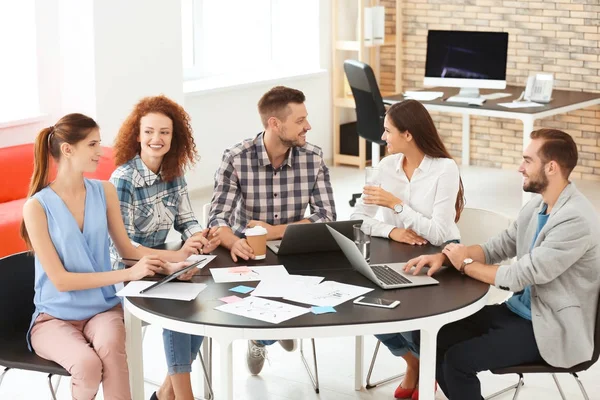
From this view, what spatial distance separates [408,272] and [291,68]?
553 centimetres

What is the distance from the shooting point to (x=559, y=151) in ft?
10.1

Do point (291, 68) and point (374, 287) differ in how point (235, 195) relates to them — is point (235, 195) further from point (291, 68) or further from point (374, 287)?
point (291, 68)

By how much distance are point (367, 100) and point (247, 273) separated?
390 cm

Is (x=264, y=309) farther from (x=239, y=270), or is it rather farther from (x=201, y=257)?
(x=201, y=257)

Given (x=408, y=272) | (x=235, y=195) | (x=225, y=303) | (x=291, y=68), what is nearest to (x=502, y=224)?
(x=408, y=272)

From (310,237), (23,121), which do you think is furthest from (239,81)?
(310,237)

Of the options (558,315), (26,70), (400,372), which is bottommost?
(400,372)

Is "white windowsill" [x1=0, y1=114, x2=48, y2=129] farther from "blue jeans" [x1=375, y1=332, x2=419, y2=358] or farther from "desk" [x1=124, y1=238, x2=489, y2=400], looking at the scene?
"blue jeans" [x1=375, y1=332, x2=419, y2=358]

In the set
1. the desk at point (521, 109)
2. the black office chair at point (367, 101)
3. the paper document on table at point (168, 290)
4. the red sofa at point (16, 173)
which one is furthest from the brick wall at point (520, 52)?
the paper document on table at point (168, 290)

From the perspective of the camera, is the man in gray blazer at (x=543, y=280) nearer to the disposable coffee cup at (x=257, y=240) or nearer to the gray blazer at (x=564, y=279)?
the gray blazer at (x=564, y=279)

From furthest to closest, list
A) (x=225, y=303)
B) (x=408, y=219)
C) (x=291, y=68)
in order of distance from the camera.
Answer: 1. (x=291, y=68)
2. (x=408, y=219)
3. (x=225, y=303)

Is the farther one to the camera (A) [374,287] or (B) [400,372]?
(B) [400,372]

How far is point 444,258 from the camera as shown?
324 centimetres

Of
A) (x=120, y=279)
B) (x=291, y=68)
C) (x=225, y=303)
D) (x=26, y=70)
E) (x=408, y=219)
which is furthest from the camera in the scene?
(x=291, y=68)
